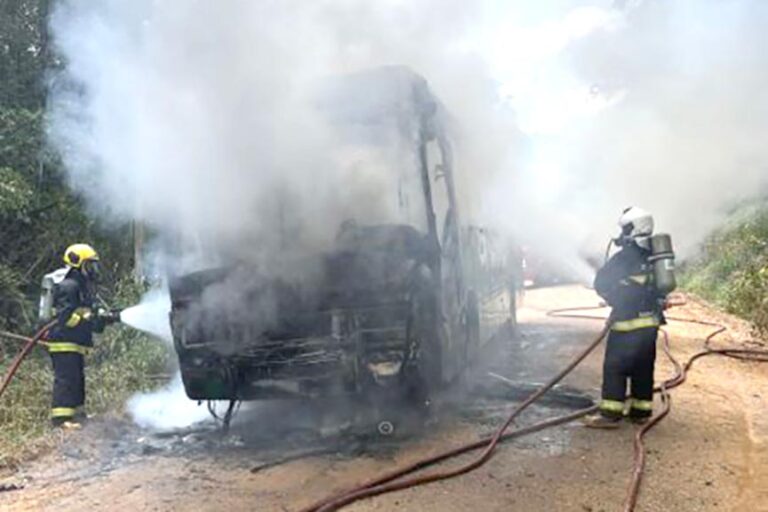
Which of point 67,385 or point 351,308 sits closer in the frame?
point 351,308

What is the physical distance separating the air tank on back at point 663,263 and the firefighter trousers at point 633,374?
363 millimetres

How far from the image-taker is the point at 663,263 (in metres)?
5.51

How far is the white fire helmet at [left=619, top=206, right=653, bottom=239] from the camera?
5672mm

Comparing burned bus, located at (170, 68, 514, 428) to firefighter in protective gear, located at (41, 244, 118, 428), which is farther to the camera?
firefighter in protective gear, located at (41, 244, 118, 428)

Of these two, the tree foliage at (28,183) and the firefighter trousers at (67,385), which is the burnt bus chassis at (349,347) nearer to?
the firefighter trousers at (67,385)

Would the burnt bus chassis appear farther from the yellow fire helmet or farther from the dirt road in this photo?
the yellow fire helmet

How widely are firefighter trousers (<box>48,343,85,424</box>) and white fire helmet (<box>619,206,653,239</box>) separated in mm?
4693

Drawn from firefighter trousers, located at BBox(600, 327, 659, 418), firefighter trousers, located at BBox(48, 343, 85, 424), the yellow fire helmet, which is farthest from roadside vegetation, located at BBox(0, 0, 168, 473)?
firefighter trousers, located at BBox(600, 327, 659, 418)

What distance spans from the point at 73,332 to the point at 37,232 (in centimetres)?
351

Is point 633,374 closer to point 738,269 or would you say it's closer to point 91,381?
point 91,381

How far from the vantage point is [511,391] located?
22.5 feet

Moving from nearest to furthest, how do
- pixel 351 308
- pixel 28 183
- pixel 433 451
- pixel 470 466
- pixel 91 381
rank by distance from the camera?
1. pixel 470 466
2. pixel 433 451
3. pixel 351 308
4. pixel 91 381
5. pixel 28 183

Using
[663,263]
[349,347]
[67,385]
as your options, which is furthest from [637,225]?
[67,385]

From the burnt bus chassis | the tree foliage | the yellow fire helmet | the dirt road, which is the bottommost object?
the dirt road
